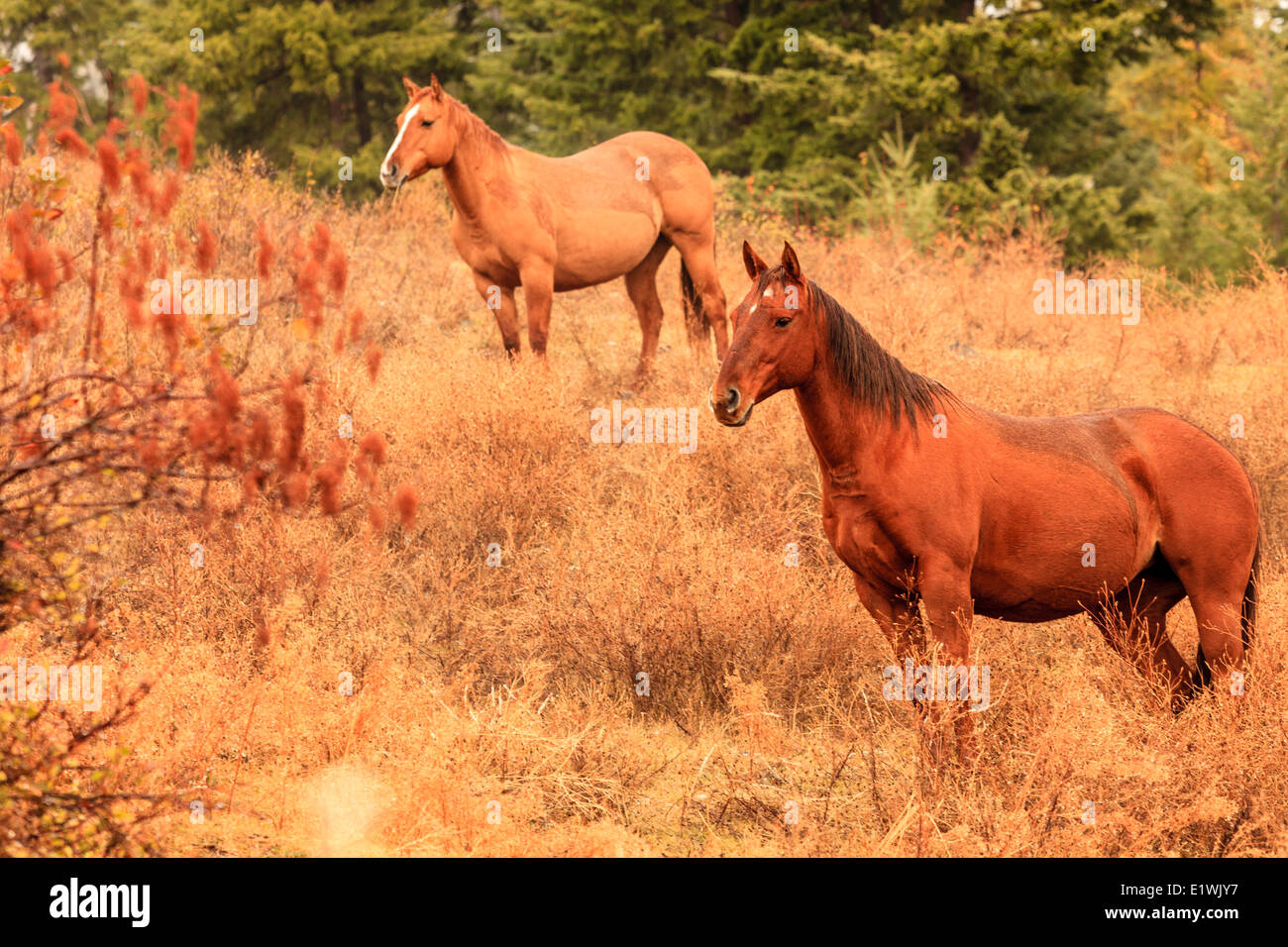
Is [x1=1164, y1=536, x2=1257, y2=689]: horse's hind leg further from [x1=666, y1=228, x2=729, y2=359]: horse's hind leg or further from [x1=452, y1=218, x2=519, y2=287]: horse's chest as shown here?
[x1=666, y1=228, x2=729, y2=359]: horse's hind leg

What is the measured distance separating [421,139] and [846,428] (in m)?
4.77

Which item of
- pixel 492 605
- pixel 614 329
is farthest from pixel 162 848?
pixel 614 329

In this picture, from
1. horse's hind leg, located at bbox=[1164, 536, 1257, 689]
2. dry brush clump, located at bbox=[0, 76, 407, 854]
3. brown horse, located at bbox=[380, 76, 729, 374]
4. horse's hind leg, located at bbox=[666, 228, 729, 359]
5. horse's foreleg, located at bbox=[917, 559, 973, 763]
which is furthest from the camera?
horse's hind leg, located at bbox=[666, 228, 729, 359]

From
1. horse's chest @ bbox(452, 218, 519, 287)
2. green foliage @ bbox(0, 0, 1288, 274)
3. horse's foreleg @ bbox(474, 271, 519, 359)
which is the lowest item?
horse's foreleg @ bbox(474, 271, 519, 359)

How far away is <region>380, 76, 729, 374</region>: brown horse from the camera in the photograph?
28.7ft

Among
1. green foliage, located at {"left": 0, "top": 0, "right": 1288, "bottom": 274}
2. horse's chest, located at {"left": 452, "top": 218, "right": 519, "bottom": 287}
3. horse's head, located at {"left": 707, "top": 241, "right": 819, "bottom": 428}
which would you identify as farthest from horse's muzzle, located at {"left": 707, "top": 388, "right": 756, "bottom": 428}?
green foliage, located at {"left": 0, "top": 0, "right": 1288, "bottom": 274}

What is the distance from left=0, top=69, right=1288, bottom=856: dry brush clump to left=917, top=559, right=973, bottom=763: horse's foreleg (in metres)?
0.20

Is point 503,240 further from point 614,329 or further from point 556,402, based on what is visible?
point 614,329

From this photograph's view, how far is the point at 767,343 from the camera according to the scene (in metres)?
4.72

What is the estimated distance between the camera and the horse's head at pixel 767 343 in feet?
15.3

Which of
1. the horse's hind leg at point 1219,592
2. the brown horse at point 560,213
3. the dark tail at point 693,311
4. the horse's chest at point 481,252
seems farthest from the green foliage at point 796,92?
the horse's hind leg at point 1219,592

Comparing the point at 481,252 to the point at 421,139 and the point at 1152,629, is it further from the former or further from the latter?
the point at 1152,629

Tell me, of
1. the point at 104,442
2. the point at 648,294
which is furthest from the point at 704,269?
the point at 104,442

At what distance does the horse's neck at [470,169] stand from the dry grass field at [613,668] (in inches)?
46.6
